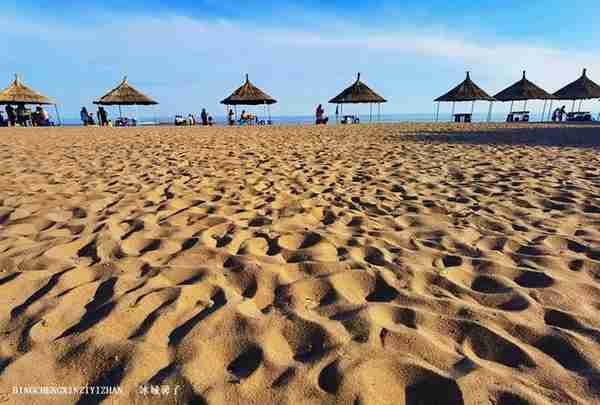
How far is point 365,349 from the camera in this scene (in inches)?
56.9

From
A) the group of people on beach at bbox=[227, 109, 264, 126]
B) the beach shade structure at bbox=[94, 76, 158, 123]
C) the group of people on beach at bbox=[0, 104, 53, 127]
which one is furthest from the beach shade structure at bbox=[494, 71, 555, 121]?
the group of people on beach at bbox=[0, 104, 53, 127]

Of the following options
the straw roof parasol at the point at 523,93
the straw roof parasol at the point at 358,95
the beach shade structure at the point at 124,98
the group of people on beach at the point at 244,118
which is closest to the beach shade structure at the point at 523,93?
the straw roof parasol at the point at 523,93

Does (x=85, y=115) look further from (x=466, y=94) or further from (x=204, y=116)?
(x=466, y=94)

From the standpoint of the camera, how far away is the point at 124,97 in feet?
78.2

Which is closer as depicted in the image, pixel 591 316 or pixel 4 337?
pixel 4 337

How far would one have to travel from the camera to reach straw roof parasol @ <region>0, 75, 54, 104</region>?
68.0 ft

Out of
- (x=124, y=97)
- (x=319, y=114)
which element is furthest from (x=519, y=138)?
(x=124, y=97)

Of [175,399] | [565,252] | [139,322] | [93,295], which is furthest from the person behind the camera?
[565,252]

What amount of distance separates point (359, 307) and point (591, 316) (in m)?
1.10

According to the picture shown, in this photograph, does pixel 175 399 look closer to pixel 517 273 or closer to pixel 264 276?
pixel 264 276

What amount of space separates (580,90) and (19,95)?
37.8m

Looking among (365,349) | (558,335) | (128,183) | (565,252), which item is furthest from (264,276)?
(128,183)

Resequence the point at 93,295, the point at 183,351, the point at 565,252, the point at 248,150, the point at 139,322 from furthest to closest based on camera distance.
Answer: the point at 248,150 → the point at 565,252 → the point at 93,295 → the point at 139,322 → the point at 183,351

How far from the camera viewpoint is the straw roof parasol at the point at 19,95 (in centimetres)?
2071
